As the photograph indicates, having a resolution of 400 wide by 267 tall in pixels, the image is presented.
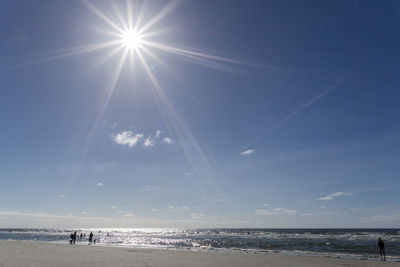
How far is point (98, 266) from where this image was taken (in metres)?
15.3

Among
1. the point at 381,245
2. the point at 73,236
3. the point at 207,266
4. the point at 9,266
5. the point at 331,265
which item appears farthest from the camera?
the point at 73,236

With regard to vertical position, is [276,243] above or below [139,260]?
below

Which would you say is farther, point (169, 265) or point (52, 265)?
point (169, 265)

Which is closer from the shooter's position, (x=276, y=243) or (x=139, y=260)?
(x=139, y=260)

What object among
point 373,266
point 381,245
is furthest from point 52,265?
point 381,245

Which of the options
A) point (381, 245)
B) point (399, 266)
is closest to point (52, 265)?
point (399, 266)

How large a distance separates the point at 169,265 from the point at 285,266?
7861 mm

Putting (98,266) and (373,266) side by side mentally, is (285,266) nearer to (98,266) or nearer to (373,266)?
(373,266)

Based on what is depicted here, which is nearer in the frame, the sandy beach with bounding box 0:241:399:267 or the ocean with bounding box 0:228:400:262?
the sandy beach with bounding box 0:241:399:267

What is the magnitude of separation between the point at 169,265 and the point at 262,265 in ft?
21.4

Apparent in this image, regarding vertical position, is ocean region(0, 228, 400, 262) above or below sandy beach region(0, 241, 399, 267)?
below

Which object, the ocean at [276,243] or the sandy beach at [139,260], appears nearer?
the sandy beach at [139,260]

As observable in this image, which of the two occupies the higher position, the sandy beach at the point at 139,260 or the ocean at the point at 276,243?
the sandy beach at the point at 139,260

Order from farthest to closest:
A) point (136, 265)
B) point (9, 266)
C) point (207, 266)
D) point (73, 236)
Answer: point (73, 236) → point (207, 266) → point (136, 265) → point (9, 266)
